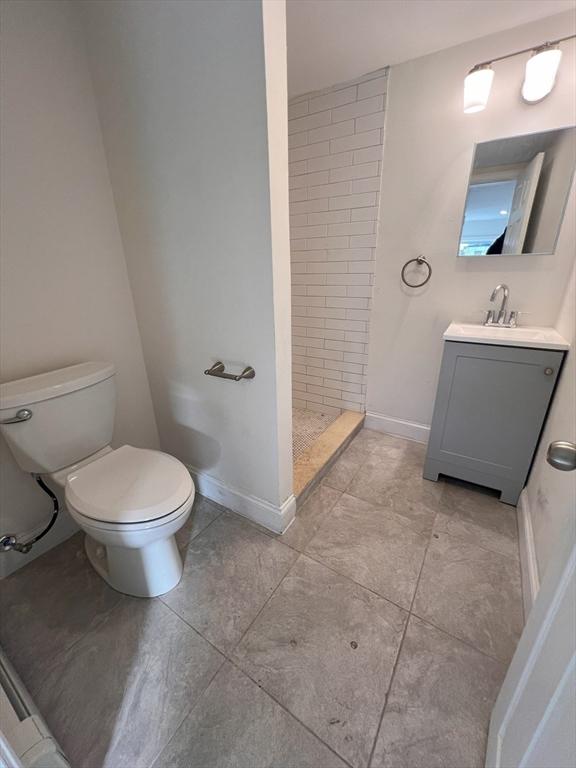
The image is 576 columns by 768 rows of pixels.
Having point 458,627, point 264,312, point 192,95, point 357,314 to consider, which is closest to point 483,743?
point 458,627

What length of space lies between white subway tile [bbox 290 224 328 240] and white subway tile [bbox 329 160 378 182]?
0.27 m

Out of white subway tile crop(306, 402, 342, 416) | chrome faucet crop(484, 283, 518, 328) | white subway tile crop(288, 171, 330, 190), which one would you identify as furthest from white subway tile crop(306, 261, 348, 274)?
white subway tile crop(306, 402, 342, 416)

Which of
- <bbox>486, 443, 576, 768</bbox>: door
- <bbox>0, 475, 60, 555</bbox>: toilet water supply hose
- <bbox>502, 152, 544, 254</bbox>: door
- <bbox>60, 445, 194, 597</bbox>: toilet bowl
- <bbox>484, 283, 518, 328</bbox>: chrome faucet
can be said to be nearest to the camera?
<bbox>486, 443, 576, 768</bbox>: door

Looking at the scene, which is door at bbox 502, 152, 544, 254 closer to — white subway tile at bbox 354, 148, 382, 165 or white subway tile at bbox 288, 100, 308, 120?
white subway tile at bbox 354, 148, 382, 165

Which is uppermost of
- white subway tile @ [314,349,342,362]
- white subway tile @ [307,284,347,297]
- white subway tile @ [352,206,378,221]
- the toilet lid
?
white subway tile @ [352,206,378,221]

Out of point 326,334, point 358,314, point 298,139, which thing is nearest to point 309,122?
point 298,139

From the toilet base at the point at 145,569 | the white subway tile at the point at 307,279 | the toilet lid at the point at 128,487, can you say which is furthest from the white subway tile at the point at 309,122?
the toilet base at the point at 145,569

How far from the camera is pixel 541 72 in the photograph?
1278 millimetres

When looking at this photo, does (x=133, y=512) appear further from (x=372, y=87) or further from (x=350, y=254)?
(x=372, y=87)

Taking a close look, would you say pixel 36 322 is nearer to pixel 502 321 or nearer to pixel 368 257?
pixel 368 257

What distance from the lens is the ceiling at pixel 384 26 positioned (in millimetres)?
1233

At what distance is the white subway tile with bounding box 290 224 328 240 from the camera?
206cm

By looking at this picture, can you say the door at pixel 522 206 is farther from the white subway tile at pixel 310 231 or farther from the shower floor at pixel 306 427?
the shower floor at pixel 306 427

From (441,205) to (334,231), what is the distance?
0.62 m
